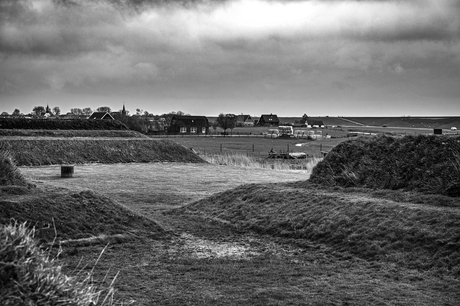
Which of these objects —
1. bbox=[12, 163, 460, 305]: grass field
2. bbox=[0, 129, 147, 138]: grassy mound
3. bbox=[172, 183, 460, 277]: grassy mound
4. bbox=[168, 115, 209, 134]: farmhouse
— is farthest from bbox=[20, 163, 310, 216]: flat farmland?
bbox=[168, 115, 209, 134]: farmhouse

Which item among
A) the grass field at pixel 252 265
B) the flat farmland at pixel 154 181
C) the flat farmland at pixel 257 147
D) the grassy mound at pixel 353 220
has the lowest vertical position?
the flat farmland at pixel 257 147

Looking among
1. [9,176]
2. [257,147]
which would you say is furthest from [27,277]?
[257,147]

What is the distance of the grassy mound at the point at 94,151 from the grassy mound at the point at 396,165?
93.1 feet

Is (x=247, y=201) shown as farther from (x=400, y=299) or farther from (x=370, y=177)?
(x=400, y=299)

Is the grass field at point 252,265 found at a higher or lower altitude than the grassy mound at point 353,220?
lower

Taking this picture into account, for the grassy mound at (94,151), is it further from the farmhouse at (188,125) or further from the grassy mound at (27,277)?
the farmhouse at (188,125)

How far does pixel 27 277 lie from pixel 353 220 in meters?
11.6

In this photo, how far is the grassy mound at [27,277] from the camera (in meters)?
4.50

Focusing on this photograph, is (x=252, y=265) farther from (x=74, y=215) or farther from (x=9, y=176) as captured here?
(x=9, y=176)

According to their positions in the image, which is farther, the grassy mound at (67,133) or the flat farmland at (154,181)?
the grassy mound at (67,133)

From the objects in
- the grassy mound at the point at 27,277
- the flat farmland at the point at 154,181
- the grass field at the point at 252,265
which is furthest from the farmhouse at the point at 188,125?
the grassy mound at the point at 27,277

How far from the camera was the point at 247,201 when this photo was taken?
64.5ft

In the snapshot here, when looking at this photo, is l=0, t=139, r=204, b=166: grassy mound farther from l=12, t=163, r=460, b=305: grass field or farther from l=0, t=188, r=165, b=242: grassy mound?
l=0, t=188, r=165, b=242: grassy mound

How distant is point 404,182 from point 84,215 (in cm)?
999
